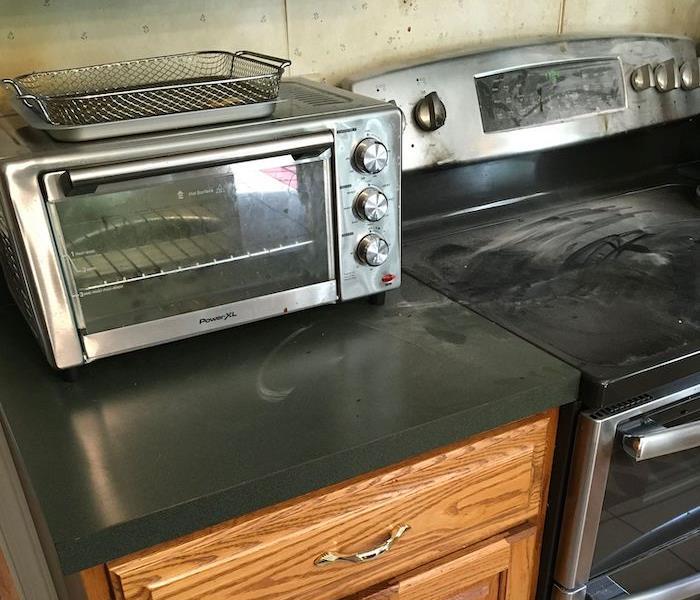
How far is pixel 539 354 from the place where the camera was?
0.90 metres

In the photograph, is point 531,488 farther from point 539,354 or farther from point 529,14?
point 529,14

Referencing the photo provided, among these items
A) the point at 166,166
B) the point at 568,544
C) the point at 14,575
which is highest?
the point at 166,166

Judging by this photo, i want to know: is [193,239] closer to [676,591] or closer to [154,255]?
[154,255]

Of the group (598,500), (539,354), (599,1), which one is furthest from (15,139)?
(599,1)

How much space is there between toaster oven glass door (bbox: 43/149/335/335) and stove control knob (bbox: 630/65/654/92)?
80cm

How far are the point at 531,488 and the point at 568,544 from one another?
10cm

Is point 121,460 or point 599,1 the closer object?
point 121,460

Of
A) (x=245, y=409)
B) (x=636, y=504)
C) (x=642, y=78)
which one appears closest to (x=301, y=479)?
(x=245, y=409)

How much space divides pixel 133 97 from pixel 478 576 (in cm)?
73

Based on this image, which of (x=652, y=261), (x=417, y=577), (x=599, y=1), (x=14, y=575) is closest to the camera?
(x=417, y=577)

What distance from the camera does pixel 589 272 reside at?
1140mm

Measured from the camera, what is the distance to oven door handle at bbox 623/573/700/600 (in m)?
1.06

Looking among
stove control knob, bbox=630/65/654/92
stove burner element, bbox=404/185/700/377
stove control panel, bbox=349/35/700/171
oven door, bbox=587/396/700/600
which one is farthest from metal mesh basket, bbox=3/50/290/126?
stove control knob, bbox=630/65/654/92

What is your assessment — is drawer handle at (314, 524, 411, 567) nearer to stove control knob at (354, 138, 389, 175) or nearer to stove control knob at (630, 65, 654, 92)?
stove control knob at (354, 138, 389, 175)
